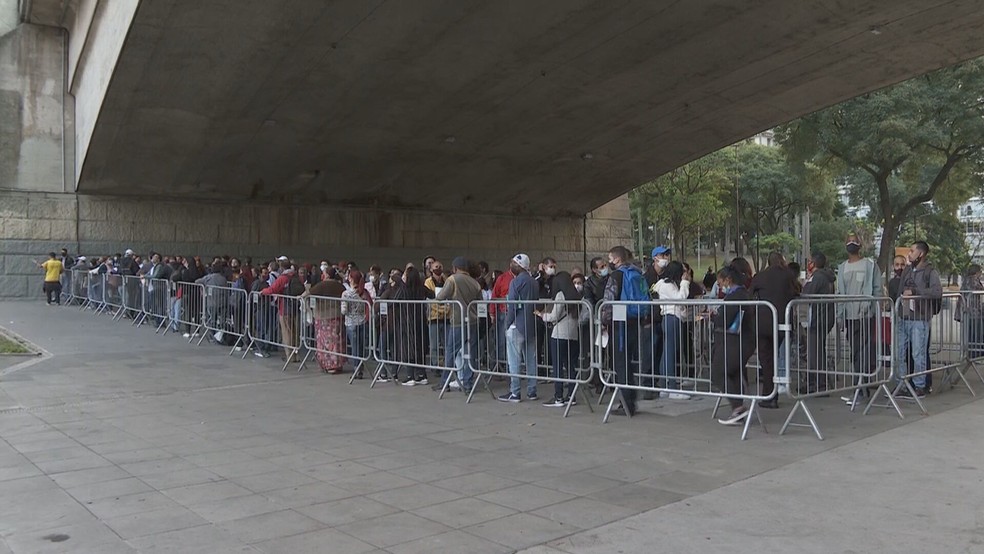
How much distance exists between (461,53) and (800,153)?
11916mm

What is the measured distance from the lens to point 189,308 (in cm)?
1585

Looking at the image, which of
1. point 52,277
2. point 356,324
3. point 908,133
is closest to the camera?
point 356,324

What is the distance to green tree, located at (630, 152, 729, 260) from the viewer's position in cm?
4016

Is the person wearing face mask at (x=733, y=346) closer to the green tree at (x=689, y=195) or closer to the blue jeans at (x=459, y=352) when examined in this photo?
the blue jeans at (x=459, y=352)

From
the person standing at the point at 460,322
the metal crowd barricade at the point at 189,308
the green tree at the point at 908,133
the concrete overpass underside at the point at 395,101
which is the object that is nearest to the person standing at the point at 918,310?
the person standing at the point at 460,322

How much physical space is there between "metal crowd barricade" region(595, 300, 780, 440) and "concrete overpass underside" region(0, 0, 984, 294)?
10157mm

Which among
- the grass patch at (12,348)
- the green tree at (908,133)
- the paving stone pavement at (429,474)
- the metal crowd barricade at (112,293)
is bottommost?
the paving stone pavement at (429,474)

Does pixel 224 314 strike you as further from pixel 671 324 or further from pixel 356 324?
pixel 671 324

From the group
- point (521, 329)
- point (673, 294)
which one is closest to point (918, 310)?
point (673, 294)

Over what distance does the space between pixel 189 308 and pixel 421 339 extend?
747 cm

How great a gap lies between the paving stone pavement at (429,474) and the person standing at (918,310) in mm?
598

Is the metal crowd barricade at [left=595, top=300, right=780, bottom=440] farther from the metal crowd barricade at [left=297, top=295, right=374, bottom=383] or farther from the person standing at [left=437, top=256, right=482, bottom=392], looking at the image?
the metal crowd barricade at [left=297, top=295, right=374, bottom=383]

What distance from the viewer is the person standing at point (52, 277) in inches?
856

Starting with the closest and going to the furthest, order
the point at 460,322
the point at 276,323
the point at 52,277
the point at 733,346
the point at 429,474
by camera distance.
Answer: the point at 429,474 → the point at 733,346 → the point at 460,322 → the point at 276,323 → the point at 52,277
